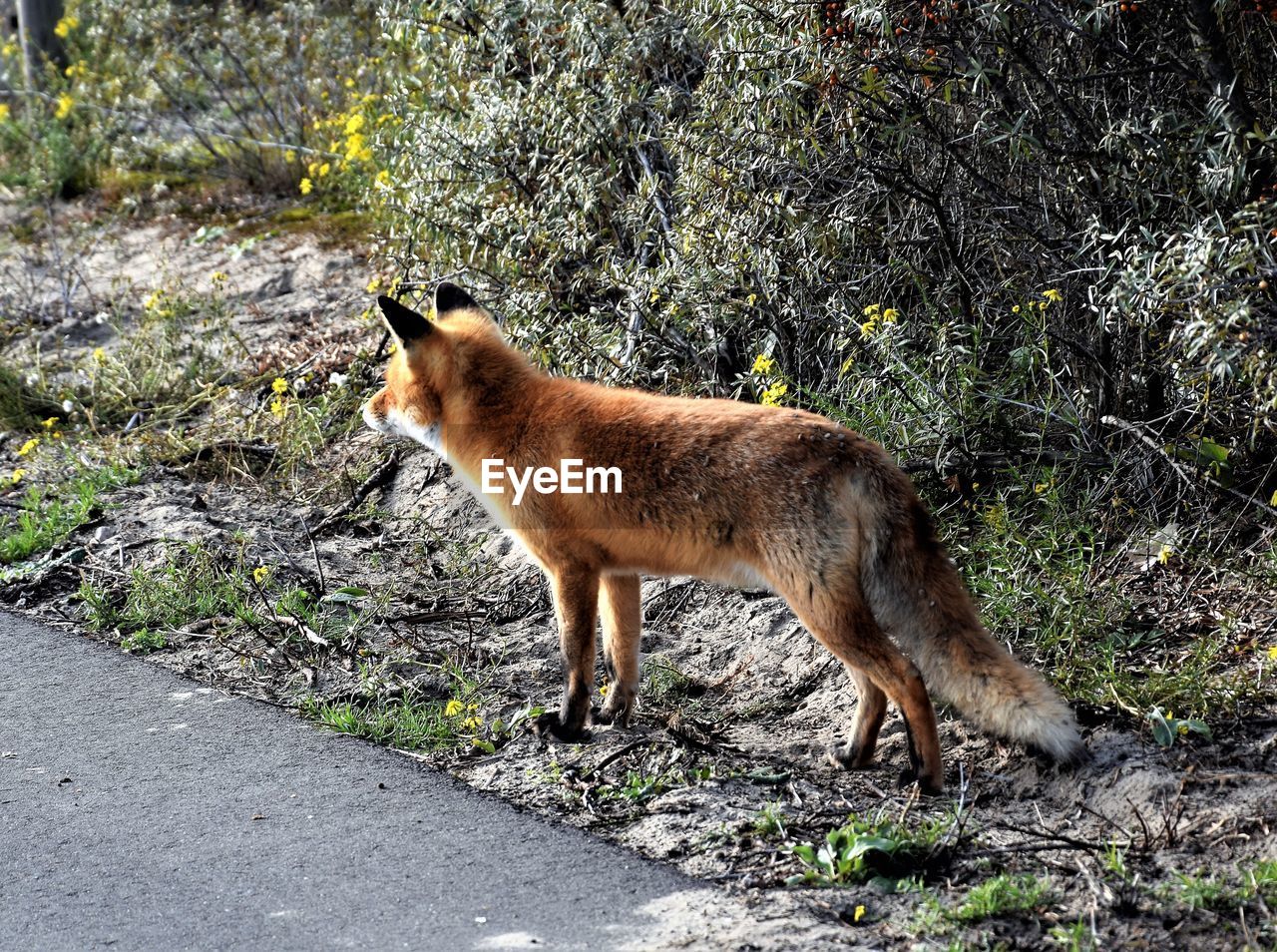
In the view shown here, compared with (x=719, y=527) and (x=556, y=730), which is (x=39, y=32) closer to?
(x=556, y=730)

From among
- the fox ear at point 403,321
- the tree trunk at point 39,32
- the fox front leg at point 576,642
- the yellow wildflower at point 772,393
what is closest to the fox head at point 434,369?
the fox ear at point 403,321

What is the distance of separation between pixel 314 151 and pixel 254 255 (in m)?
1.01

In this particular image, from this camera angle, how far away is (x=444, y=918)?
3.79 m

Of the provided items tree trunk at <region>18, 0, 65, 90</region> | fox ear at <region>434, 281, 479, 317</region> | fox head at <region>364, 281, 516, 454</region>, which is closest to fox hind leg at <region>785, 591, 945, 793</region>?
fox head at <region>364, 281, 516, 454</region>

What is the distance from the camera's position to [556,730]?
4996 millimetres

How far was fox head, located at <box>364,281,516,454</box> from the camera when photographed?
210 inches

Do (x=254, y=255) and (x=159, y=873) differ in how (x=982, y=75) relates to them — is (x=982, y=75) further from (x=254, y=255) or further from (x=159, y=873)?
(x=254, y=255)

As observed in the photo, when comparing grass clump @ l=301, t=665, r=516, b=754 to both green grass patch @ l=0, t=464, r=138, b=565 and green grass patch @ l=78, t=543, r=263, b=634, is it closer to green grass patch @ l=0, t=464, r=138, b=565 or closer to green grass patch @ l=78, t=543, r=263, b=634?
green grass patch @ l=78, t=543, r=263, b=634

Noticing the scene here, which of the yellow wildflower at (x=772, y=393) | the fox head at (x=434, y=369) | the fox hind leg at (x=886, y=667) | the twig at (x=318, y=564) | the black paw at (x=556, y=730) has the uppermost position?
the fox head at (x=434, y=369)

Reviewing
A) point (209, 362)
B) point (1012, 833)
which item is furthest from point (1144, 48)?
point (209, 362)

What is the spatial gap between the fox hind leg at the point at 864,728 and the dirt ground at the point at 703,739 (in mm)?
80

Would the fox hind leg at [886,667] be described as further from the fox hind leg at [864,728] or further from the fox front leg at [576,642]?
the fox front leg at [576,642]

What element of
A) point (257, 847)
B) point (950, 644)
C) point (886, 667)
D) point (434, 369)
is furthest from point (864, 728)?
point (434, 369)

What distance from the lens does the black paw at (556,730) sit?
16.3 feet
